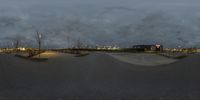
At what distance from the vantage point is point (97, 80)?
21.3 meters

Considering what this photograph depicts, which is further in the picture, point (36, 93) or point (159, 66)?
point (159, 66)

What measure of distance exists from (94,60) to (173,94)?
8.52 meters

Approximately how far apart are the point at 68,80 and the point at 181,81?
6.84m

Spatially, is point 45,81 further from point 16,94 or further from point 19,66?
point 16,94

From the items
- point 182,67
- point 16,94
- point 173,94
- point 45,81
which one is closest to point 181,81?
point 182,67

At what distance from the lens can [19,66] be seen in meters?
22.2

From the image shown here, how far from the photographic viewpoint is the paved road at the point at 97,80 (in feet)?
56.3

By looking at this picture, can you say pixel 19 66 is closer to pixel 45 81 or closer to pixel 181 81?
pixel 45 81

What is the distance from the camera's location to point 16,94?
17172 mm

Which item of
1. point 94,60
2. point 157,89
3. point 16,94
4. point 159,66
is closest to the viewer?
point 16,94

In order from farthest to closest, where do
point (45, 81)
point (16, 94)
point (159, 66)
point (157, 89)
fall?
point (159, 66)
point (45, 81)
point (157, 89)
point (16, 94)

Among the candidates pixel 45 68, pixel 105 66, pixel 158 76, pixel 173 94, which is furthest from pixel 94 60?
pixel 173 94

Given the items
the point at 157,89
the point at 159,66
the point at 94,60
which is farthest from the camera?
the point at 94,60

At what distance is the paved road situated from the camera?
56.3ft
